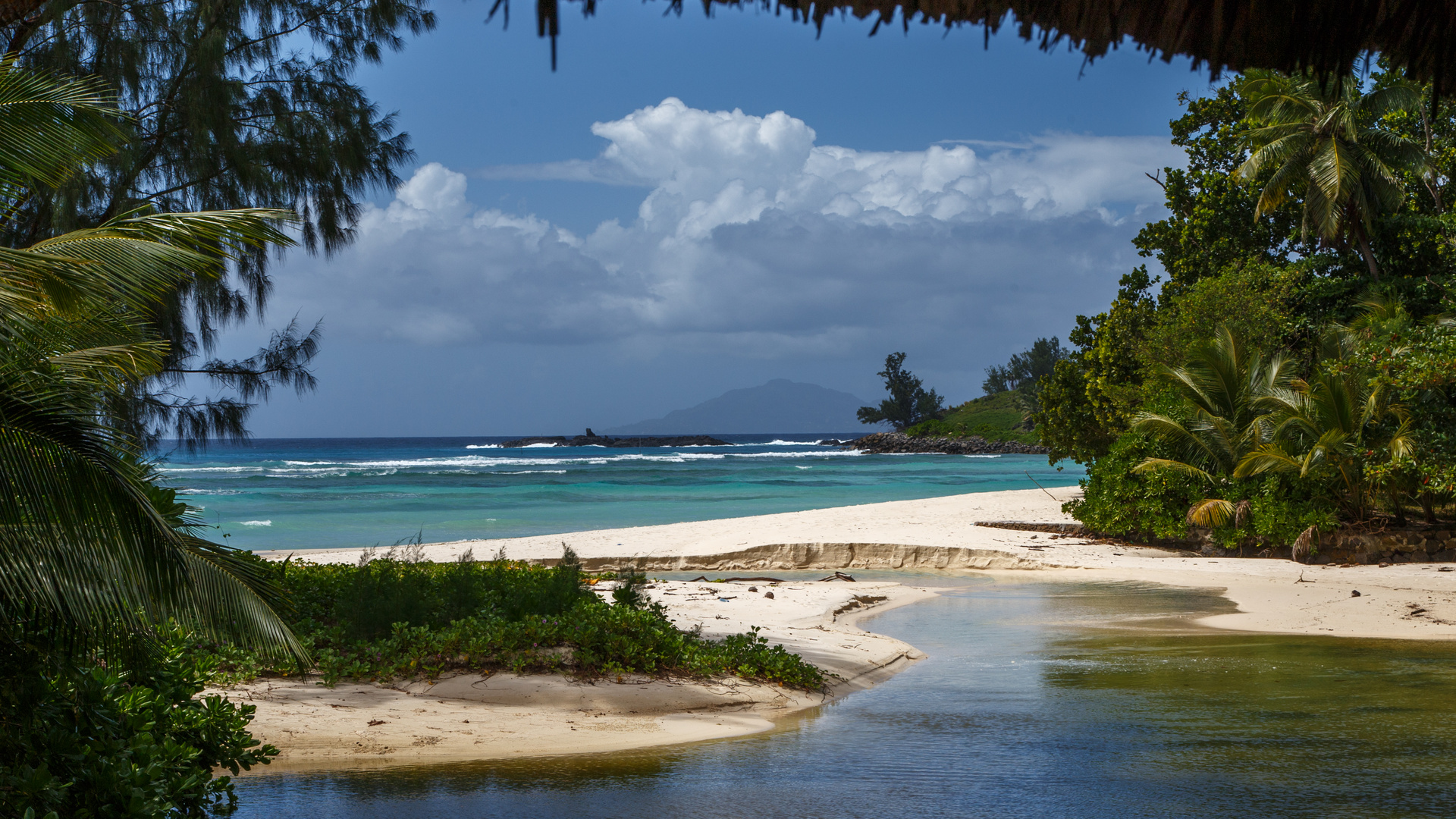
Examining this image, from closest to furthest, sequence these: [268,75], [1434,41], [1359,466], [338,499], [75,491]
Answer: [1434,41], [75,491], [268,75], [1359,466], [338,499]

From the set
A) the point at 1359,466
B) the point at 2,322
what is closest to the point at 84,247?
the point at 2,322

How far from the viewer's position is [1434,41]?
3.28 m

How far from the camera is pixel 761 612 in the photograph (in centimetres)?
1234

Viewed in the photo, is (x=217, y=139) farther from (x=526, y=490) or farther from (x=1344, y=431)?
(x=526, y=490)

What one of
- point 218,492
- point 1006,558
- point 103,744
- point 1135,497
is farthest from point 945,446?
point 103,744

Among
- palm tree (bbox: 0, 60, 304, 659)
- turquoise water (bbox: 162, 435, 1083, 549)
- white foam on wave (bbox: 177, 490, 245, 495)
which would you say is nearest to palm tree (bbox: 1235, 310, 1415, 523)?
palm tree (bbox: 0, 60, 304, 659)

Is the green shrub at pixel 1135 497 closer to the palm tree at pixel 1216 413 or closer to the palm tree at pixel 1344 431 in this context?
the palm tree at pixel 1216 413

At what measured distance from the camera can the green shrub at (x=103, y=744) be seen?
4.21 m

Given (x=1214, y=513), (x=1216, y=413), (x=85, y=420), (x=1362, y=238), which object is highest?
(x=1362, y=238)

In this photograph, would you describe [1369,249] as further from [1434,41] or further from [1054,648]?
[1434,41]

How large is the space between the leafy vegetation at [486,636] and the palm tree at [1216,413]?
38.7 feet

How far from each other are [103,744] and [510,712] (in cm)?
317

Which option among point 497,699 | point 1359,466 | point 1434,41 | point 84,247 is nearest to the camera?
point 1434,41

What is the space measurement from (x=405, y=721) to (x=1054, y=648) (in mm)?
6478
